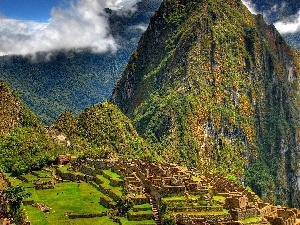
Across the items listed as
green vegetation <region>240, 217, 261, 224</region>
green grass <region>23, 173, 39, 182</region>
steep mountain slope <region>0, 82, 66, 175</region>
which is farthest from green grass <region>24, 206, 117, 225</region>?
steep mountain slope <region>0, 82, 66, 175</region>

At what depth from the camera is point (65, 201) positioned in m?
69.1

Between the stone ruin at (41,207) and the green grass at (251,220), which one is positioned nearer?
the green grass at (251,220)

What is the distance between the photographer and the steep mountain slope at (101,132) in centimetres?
13700

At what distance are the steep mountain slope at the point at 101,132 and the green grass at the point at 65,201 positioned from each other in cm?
5162

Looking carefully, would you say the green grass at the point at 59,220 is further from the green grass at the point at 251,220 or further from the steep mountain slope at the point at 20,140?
the steep mountain slope at the point at 20,140

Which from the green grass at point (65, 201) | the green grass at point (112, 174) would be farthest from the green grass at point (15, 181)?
the green grass at point (112, 174)

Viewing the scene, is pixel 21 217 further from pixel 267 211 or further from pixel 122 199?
pixel 267 211

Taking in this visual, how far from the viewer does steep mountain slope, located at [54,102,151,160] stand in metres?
137

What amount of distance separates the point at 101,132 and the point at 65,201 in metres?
75.8

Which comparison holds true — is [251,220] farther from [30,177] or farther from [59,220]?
[30,177]

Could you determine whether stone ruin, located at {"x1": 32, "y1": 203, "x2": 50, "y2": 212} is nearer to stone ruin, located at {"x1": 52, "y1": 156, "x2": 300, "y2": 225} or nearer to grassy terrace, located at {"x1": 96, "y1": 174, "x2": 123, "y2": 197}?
grassy terrace, located at {"x1": 96, "y1": 174, "x2": 123, "y2": 197}

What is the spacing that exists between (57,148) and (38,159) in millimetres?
15490

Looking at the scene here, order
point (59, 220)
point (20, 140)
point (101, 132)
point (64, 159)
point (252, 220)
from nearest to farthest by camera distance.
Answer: point (252, 220) → point (59, 220) → point (64, 159) → point (20, 140) → point (101, 132)

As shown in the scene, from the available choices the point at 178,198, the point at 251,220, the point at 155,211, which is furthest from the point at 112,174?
the point at 251,220
